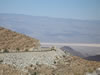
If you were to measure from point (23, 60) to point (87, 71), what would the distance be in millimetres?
6499

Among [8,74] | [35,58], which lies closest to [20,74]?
[8,74]

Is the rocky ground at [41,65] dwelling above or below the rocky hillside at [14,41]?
below

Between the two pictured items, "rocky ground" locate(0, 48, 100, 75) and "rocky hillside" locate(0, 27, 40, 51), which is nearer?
"rocky ground" locate(0, 48, 100, 75)

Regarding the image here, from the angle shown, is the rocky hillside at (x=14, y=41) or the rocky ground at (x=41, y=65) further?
the rocky hillside at (x=14, y=41)

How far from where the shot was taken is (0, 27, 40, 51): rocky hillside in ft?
94.8

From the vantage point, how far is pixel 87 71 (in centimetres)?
2367

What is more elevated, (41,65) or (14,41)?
(14,41)

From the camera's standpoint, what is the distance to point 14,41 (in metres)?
29.7

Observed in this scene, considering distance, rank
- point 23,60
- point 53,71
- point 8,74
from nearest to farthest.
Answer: point 8,74 → point 53,71 → point 23,60

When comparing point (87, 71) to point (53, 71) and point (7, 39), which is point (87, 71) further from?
point (7, 39)

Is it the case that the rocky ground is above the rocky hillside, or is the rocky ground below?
below

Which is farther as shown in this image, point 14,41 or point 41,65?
point 14,41

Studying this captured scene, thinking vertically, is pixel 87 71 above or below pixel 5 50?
below

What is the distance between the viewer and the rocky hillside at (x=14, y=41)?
28.9 meters
